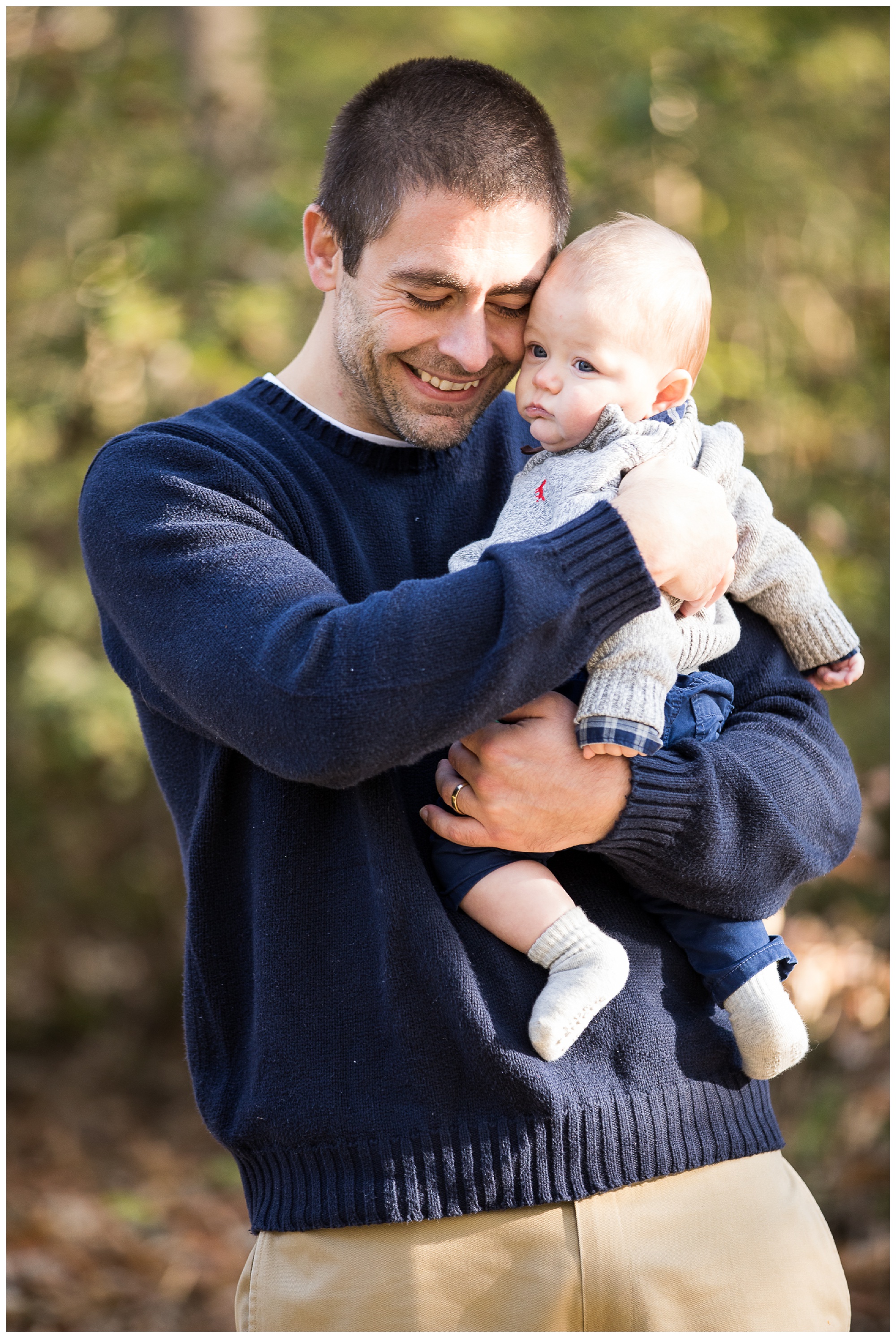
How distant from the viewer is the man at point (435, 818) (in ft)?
4.75

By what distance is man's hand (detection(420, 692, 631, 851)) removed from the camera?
1.56 metres

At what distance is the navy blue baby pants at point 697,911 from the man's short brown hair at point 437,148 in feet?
2.41

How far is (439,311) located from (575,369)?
0.22 meters

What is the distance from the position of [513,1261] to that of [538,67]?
528cm

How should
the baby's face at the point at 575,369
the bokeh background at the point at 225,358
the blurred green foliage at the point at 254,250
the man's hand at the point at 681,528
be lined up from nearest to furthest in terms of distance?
1. the man's hand at the point at 681,528
2. the baby's face at the point at 575,369
3. the bokeh background at the point at 225,358
4. the blurred green foliage at the point at 254,250

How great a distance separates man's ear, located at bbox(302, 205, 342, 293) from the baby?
0.34 m

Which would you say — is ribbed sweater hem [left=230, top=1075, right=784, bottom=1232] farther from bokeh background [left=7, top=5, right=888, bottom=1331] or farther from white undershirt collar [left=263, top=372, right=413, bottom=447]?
bokeh background [left=7, top=5, right=888, bottom=1331]

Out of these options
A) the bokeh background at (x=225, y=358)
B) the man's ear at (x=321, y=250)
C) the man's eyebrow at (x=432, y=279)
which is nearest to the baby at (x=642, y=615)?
the man's eyebrow at (x=432, y=279)

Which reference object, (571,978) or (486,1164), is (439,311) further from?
(486,1164)

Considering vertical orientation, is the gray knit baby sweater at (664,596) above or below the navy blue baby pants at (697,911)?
above

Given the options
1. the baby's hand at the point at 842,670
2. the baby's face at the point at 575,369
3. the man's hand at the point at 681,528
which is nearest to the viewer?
the man's hand at the point at 681,528

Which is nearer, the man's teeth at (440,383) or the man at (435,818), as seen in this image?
the man at (435,818)

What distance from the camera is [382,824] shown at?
1.61 meters

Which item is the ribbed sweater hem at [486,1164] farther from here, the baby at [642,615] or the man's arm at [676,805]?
the man's arm at [676,805]
